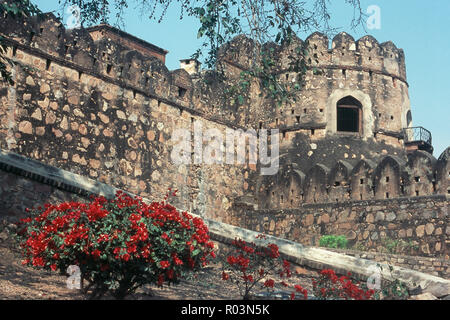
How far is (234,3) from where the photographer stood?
655cm

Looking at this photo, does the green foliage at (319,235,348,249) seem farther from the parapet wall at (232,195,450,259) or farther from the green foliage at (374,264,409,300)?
the green foliage at (374,264,409,300)

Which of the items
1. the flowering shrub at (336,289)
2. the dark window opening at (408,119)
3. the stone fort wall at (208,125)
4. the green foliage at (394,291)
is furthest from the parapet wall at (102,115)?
the green foliage at (394,291)

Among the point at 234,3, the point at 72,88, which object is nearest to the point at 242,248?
the point at 234,3

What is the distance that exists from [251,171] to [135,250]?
9.03 m

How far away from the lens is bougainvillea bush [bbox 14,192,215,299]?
479cm

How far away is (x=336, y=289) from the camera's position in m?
5.54

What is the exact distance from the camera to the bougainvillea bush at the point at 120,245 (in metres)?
4.79

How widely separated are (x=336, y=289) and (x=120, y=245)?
2.08 m

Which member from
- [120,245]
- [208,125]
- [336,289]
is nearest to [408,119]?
[208,125]

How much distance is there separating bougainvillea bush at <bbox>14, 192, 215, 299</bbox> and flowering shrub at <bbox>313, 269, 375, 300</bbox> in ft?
4.00

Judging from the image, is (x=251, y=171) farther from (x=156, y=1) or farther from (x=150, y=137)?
(x=156, y=1)

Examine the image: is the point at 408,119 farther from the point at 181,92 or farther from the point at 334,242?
the point at 181,92

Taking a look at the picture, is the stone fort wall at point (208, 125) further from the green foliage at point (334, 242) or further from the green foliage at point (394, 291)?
the green foliage at point (394, 291)

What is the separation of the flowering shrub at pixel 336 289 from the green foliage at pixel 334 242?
5.21 metres
